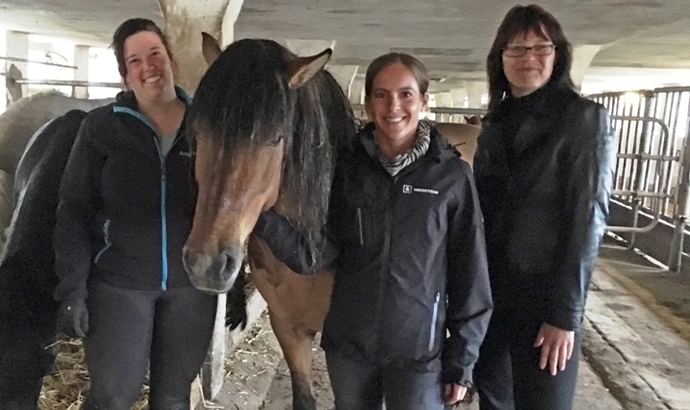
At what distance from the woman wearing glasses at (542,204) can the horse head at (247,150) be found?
0.54 meters

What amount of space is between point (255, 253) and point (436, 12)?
316cm

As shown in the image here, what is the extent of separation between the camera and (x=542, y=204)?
1.48 metres

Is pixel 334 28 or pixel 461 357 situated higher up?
pixel 334 28

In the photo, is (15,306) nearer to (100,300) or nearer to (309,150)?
(100,300)

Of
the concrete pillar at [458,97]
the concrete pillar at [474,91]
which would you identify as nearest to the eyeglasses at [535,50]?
the concrete pillar at [474,91]

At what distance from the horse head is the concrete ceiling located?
116cm

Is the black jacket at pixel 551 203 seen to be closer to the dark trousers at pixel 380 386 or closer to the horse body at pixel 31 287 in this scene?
the dark trousers at pixel 380 386

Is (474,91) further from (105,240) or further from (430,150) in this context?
(105,240)

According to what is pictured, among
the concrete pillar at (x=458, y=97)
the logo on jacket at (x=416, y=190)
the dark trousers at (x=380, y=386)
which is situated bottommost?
the dark trousers at (x=380, y=386)

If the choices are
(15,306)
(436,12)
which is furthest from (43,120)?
(436,12)

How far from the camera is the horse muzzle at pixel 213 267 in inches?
48.6

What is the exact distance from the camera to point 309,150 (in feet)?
4.76

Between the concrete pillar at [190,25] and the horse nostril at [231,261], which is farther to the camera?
the concrete pillar at [190,25]

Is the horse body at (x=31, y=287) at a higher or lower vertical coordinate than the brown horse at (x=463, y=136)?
lower
